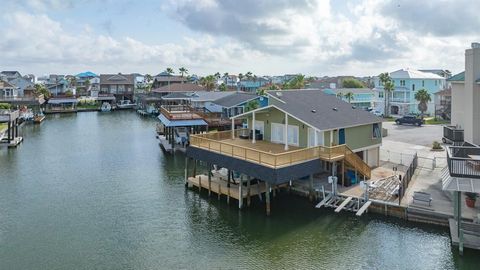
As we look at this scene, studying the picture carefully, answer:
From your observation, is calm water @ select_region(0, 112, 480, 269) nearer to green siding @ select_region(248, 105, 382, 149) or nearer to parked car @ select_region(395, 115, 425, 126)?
green siding @ select_region(248, 105, 382, 149)

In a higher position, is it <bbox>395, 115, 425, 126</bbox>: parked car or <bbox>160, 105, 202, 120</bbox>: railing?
<bbox>160, 105, 202, 120</bbox>: railing

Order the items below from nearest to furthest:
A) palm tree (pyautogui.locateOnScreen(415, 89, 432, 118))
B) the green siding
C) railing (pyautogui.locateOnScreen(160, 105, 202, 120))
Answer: the green siding, railing (pyautogui.locateOnScreen(160, 105, 202, 120)), palm tree (pyautogui.locateOnScreen(415, 89, 432, 118))

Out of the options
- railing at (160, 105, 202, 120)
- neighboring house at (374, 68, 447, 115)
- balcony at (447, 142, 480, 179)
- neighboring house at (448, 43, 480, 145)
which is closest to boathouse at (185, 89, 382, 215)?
neighboring house at (448, 43, 480, 145)

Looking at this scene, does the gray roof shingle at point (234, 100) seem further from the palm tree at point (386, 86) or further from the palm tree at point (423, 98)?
the palm tree at point (423, 98)

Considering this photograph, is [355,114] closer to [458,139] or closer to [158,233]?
[458,139]

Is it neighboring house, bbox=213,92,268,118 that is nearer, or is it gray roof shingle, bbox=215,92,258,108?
neighboring house, bbox=213,92,268,118

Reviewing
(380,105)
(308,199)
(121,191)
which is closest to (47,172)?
(121,191)

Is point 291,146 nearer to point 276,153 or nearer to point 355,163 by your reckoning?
point 276,153
